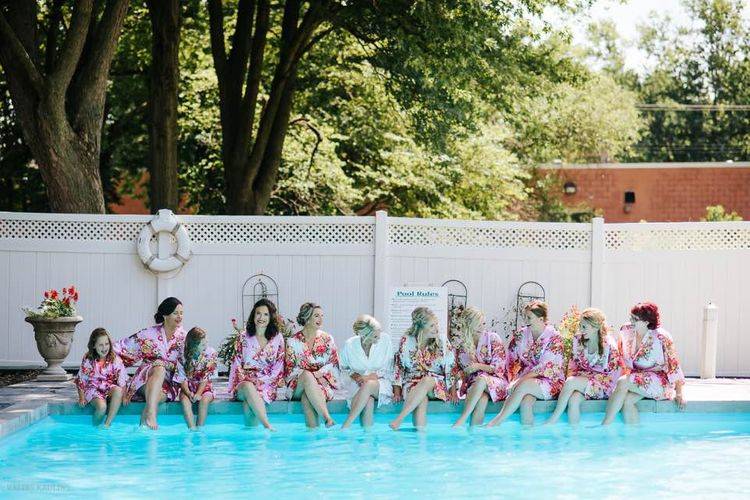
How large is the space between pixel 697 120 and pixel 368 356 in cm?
3662

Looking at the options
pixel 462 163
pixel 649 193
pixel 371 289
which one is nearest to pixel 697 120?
pixel 649 193

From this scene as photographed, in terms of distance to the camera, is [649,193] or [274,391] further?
[649,193]

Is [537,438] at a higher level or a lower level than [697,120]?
lower

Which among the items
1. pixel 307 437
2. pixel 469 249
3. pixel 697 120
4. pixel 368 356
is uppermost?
pixel 697 120

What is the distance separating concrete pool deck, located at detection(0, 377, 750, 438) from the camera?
8.80 meters

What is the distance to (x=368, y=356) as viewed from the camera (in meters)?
9.09

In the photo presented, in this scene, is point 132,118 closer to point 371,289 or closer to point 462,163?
point 462,163

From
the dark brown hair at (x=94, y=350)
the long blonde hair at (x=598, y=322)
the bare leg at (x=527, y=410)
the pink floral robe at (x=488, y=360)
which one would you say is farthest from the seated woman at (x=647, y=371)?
the dark brown hair at (x=94, y=350)

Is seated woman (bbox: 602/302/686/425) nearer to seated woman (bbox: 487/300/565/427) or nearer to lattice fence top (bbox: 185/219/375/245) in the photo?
seated woman (bbox: 487/300/565/427)

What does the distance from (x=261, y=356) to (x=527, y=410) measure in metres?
2.15

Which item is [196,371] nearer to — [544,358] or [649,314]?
[544,358]

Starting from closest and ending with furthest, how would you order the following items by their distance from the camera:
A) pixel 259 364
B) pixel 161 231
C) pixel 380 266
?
1. pixel 259 364
2. pixel 161 231
3. pixel 380 266

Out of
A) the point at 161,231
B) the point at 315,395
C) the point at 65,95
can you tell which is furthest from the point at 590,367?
the point at 65,95

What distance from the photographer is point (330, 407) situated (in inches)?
367
